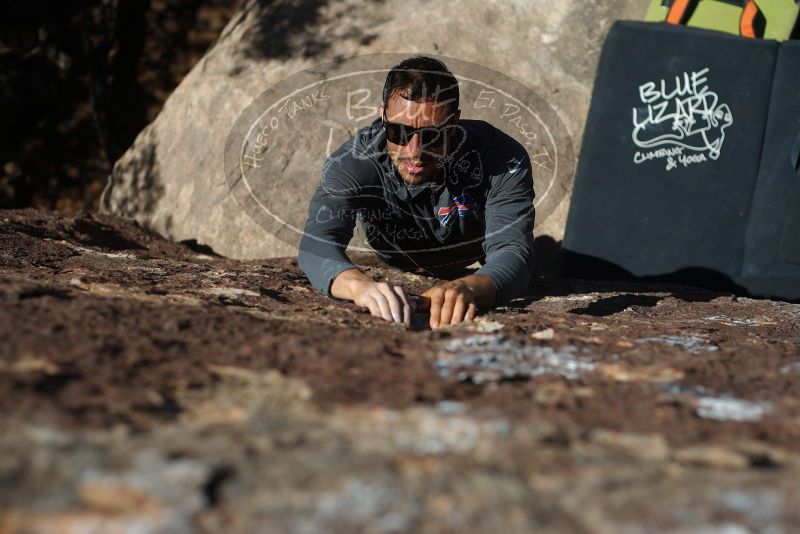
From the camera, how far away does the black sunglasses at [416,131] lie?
3270 mm

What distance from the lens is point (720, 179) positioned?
15.3 feet

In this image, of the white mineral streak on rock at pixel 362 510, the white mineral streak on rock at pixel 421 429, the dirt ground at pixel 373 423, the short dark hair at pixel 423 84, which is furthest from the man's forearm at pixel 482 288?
the white mineral streak on rock at pixel 362 510

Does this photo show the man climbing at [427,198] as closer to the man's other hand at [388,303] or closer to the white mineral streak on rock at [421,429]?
the man's other hand at [388,303]

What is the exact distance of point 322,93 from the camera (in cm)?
509

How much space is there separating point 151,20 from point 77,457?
627 cm

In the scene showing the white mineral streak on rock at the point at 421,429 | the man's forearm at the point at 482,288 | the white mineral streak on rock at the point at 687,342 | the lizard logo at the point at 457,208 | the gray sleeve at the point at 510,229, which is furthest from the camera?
the lizard logo at the point at 457,208

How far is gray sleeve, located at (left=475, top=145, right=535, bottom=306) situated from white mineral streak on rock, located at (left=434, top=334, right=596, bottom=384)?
0.80 m

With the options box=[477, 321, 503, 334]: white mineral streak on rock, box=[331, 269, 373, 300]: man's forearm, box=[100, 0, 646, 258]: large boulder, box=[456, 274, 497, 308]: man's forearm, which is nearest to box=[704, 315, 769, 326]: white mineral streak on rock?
box=[456, 274, 497, 308]: man's forearm

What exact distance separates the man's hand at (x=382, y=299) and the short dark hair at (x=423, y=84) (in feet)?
2.39

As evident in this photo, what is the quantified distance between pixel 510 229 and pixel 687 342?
99cm

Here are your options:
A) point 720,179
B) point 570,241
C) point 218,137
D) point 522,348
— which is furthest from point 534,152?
point 522,348

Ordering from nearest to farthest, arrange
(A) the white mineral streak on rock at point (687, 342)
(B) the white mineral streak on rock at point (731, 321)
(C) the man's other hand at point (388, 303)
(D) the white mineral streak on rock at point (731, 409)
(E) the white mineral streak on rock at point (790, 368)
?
1. (D) the white mineral streak on rock at point (731, 409)
2. (E) the white mineral streak on rock at point (790, 368)
3. (A) the white mineral streak on rock at point (687, 342)
4. (C) the man's other hand at point (388, 303)
5. (B) the white mineral streak on rock at point (731, 321)

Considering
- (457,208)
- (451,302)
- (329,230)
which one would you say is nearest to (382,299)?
(451,302)

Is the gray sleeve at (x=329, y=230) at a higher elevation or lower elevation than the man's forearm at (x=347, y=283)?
higher
